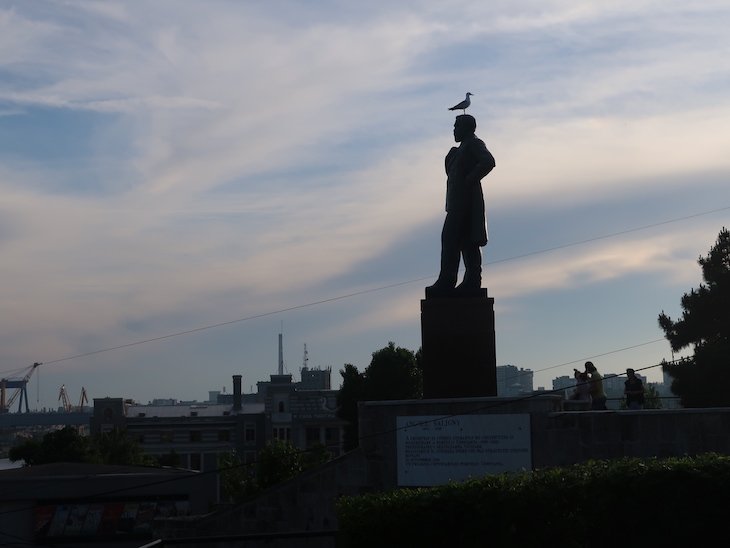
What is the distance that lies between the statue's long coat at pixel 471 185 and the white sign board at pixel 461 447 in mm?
3757

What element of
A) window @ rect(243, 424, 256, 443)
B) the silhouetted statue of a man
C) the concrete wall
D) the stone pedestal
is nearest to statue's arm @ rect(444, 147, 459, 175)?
the silhouetted statue of a man

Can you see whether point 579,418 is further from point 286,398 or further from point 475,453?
point 286,398

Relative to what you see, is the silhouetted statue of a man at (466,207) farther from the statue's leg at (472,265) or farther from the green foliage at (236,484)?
the green foliage at (236,484)

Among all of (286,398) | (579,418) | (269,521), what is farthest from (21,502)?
(286,398)

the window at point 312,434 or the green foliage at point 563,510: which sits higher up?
the green foliage at point 563,510

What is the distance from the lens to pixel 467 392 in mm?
17672

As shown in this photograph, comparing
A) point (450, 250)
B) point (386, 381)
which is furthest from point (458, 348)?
point (386, 381)

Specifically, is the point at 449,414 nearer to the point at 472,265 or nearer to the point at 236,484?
the point at 472,265

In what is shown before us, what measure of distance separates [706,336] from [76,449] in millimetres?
40095

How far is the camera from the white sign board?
16.4 meters

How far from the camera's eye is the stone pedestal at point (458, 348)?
17734 millimetres

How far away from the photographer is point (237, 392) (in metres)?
111

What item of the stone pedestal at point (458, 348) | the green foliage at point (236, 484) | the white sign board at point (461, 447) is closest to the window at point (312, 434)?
the green foliage at point (236, 484)

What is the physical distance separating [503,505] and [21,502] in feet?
A: 89.4
